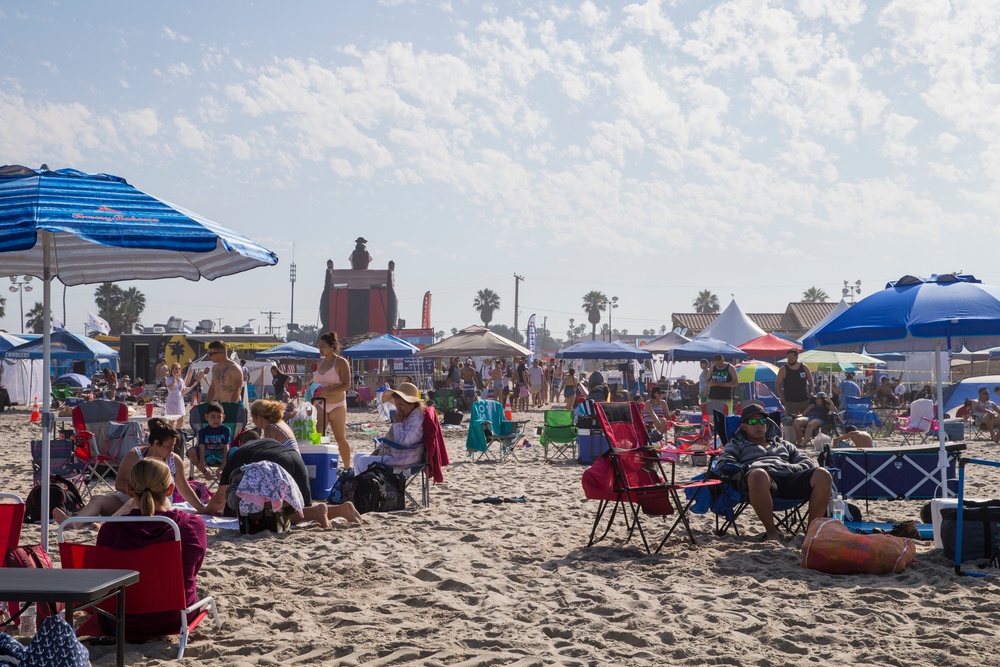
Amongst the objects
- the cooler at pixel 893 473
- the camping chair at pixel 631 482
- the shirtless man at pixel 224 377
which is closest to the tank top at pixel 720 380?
the cooler at pixel 893 473

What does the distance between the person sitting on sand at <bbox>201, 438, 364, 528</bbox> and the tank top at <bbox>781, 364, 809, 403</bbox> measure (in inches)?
295

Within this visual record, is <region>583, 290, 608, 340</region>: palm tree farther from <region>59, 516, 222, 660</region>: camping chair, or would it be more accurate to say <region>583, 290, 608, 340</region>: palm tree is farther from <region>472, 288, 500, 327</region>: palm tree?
<region>59, 516, 222, 660</region>: camping chair

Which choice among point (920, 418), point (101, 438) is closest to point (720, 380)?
point (920, 418)

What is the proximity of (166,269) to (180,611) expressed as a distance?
87.1 inches

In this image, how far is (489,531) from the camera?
21.9ft

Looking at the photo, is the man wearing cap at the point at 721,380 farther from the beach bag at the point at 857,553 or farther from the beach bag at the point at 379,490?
the beach bag at the point at 857,553

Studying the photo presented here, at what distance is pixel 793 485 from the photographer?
6.23 metres

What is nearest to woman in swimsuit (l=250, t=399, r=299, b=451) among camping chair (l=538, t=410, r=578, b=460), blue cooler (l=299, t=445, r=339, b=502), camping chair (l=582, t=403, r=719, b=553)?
blue cooler (l=299, t=445, r=339, b=502)

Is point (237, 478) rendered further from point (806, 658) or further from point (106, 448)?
point (806, 658)

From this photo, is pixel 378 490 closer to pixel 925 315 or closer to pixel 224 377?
pixel 224 377

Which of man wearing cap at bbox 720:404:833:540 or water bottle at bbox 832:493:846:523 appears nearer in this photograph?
man wearing cap at bbox 720:404:833:540

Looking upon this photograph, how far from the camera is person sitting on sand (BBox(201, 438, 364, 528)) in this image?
6.35 meters

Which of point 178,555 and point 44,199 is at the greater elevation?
point 44,199

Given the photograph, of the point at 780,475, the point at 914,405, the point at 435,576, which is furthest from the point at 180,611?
the point at 914,405
